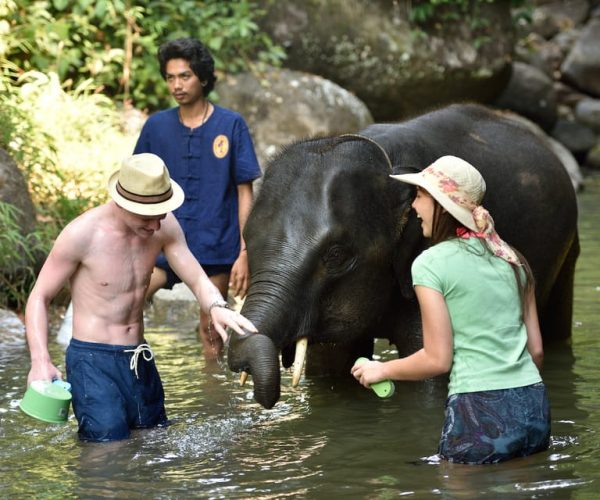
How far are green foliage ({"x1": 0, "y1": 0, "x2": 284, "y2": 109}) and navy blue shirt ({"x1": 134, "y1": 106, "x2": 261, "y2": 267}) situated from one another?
4988 mm

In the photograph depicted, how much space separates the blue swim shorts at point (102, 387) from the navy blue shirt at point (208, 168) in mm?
1768

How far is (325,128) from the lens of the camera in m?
14.2

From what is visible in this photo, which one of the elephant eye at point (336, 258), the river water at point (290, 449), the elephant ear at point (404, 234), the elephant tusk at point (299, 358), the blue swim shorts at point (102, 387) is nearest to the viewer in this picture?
the river water at point (290, 449)

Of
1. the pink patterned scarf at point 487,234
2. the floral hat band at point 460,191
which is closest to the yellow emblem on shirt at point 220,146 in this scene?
the floral hat band at point 460,191

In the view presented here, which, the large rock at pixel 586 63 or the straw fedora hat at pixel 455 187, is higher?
the large rock at pixel 586 63

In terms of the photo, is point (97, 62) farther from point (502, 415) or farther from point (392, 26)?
point (502, 415)

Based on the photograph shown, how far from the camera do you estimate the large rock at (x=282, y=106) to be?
1415cm

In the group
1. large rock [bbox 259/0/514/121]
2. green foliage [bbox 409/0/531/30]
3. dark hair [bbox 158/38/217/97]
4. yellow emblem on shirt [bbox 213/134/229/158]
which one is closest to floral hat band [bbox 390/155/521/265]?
yellow emblem on shirt [bbox 213/134/229/158]

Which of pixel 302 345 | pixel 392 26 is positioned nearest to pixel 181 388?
pixel 302 345

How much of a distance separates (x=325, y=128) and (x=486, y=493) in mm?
9635

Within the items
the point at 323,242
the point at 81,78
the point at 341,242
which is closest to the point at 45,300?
the point at 323,242

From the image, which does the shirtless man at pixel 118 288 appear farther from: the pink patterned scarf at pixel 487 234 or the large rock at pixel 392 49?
the large rock at pixel 392 49

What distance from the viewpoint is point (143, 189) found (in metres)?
5.35

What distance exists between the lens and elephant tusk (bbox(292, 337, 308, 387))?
570cm
